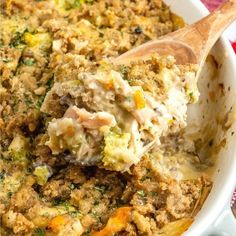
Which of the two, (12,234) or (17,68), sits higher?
(17,68)

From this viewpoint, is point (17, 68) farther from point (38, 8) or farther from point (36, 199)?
point (36, 199)

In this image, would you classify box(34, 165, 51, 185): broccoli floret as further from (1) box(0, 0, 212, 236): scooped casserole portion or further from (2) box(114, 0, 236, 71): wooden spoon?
(2) box(114, 0, 236, 71): wooden spoon

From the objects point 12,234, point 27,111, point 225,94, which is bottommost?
point 12,234

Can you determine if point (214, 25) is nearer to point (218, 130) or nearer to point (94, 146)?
point (218, 130)

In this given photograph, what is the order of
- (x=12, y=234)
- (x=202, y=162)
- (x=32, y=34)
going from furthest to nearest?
(x=32, y=34)
(x=202, y=162)
(x=12, y=234)

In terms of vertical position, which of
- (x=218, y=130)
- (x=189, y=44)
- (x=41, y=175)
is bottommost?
(x=41, y=175)

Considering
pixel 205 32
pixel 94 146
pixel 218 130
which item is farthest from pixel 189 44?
pixel 94 146

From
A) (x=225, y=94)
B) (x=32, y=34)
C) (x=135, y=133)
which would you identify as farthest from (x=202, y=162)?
(x=32, y=34)
